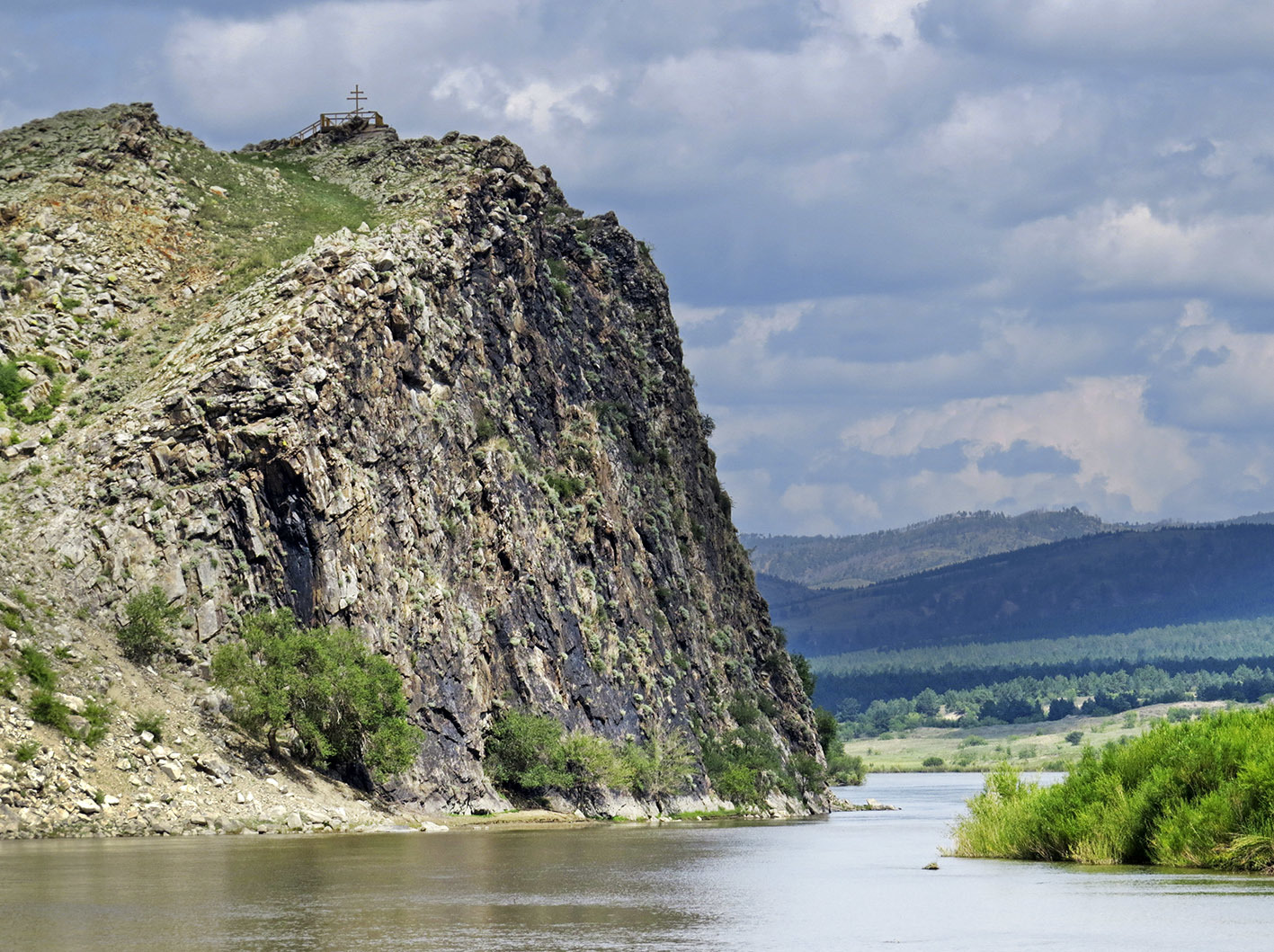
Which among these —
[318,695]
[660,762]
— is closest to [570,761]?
[660,762]

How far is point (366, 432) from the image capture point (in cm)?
11619

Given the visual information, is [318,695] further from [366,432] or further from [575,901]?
[575,901]

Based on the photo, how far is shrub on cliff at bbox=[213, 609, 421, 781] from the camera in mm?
97562

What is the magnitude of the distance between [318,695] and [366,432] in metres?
23.6

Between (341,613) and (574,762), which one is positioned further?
(574,762)

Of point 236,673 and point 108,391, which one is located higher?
point 108,391

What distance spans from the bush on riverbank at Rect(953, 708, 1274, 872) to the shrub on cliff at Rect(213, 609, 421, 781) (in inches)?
1746

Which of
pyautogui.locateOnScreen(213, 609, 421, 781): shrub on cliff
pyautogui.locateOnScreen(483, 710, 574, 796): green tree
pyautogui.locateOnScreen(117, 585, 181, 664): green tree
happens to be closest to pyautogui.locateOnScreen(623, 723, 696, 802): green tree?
pyautogui.locateOnScreen(483, 710, 574, 796): green tree

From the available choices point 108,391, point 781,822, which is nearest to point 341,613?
point 108,391

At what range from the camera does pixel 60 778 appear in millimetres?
81875

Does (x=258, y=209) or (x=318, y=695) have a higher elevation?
(x=258, y=209)

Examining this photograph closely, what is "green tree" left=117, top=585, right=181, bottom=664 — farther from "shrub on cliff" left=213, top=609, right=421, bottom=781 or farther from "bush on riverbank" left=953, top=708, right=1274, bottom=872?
"bush on riverbank" left=953, top=708, right=1274, bottom=872

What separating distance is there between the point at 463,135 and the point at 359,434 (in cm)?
4870

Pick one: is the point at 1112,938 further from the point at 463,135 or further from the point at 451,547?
the point at 463,135
